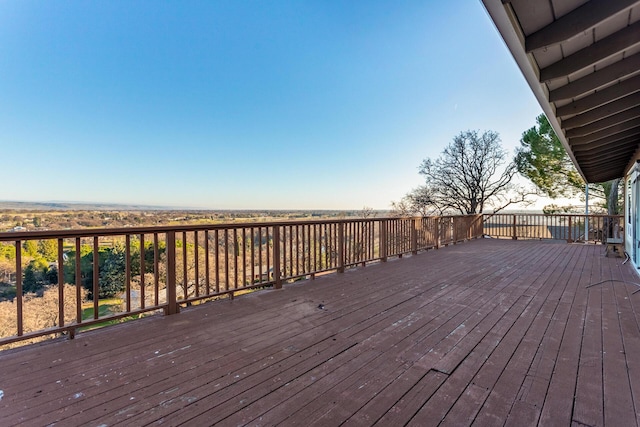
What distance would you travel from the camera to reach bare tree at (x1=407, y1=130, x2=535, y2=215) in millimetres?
13719

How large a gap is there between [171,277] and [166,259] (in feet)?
0.59

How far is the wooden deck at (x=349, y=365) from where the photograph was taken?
1399 millimetres

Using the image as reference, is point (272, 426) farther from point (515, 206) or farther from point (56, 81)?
point (56, 81)

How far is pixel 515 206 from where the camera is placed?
13.7 m

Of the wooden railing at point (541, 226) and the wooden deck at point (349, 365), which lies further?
the wooden railing at point (541, 226)

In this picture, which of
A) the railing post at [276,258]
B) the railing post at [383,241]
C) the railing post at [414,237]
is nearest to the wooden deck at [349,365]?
the railing post at [276,258]

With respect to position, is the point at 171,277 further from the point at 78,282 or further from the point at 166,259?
the point at 78,282

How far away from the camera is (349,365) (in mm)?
1841

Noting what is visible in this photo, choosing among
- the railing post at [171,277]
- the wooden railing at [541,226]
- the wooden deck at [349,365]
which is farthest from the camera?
the wooden railing at [541,226]

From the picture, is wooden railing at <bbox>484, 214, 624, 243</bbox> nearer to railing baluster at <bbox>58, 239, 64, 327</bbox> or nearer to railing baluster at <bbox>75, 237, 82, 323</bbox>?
railing baluster at <bbox>75, 237, 82, 323</bbox>

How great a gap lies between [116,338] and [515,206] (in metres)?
15.7

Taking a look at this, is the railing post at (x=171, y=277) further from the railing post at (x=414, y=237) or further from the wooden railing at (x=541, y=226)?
the wooden railing at (x=541, y=226)

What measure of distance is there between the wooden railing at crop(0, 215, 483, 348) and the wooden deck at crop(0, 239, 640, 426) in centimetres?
23

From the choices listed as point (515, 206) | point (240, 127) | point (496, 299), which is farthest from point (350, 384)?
point (240, 127)
